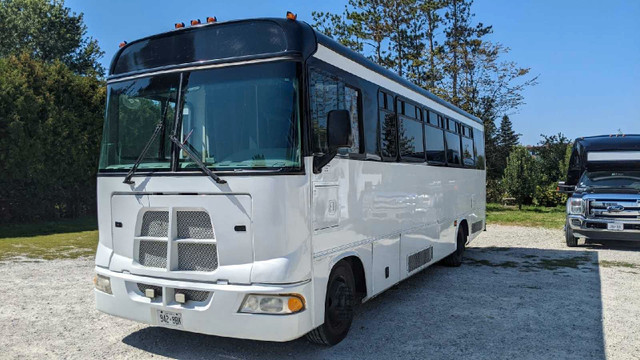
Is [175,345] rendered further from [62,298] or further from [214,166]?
[62,298]

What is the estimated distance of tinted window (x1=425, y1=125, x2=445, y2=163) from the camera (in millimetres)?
8248

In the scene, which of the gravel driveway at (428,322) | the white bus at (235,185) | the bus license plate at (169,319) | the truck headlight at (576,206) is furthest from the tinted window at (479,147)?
the bus license plate at (169,319)

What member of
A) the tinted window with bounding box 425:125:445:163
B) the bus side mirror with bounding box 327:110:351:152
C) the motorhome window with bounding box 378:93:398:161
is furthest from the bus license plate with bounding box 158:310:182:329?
the tinted window with bounding box 425:125:445:163

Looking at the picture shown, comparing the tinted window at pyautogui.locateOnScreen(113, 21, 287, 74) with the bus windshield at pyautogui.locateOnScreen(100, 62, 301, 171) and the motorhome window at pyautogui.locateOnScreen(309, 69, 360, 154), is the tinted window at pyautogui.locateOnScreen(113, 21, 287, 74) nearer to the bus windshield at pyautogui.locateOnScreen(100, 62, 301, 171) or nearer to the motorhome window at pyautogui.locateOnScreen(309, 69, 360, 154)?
the bus windshield at pyautogui.locateOnScreen(100, 62, 301, 171)

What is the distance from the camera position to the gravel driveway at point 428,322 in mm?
5078

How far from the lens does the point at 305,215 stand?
439 centimetres

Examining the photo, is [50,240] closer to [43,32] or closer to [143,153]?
[143,153]

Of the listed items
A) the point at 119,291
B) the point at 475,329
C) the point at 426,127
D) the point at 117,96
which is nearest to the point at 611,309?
the point at 475,329

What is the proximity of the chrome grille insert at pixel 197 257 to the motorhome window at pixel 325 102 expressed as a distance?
51.0 inches

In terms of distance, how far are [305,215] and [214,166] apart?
35.9 inches

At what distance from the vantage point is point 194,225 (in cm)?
452

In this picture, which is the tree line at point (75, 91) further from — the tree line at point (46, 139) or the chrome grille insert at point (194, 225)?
the chrome grille insert at point (194, 225)

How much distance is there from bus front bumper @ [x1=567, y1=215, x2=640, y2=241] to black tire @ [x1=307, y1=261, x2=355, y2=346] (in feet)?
30.5

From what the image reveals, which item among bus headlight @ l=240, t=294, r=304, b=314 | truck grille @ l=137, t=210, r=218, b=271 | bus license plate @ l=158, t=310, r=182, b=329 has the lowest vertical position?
bus license plate @ l=158, t=310, r=182, b=329
